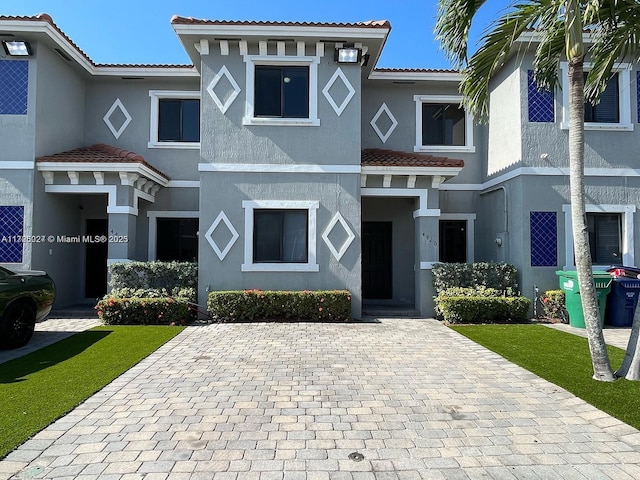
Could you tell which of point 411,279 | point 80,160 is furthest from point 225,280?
point 411,279

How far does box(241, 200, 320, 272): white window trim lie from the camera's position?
10086 millimetres

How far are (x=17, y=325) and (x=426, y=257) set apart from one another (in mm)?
8856

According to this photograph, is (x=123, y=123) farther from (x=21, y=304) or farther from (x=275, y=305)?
(x=275, y=305)

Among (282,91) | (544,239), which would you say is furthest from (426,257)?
(282,91)

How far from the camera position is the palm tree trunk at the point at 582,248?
5.24 metres

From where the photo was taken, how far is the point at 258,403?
4668 mm

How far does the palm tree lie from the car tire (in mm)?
8490

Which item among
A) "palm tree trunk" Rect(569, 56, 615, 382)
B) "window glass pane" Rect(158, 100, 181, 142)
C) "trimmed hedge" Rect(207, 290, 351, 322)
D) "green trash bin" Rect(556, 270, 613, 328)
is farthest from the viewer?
"window glass pane" Rect(158, 100, 181, 142)

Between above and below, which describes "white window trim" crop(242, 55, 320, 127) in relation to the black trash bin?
above

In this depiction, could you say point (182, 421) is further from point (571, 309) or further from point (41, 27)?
point (41, 27)

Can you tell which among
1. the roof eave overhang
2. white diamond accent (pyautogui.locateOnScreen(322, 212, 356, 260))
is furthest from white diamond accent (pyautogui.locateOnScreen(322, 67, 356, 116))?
white diamond accent (pyautogui.locateOnScreen(322, 212, 356, 260))

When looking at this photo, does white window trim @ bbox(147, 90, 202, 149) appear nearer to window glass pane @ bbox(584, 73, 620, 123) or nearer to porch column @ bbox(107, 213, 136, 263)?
porch column @ bbox(107, 213, 136, 263)

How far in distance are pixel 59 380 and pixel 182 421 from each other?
7.90ft

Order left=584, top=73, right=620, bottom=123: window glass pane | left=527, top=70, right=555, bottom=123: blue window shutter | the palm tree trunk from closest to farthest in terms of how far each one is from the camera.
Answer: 1. the palm tree trunk
2. left=527, top=70, right=555, bottom=123: blue window shutter
3. left=584, top=73, right=620, bottom=123: window glass pane
